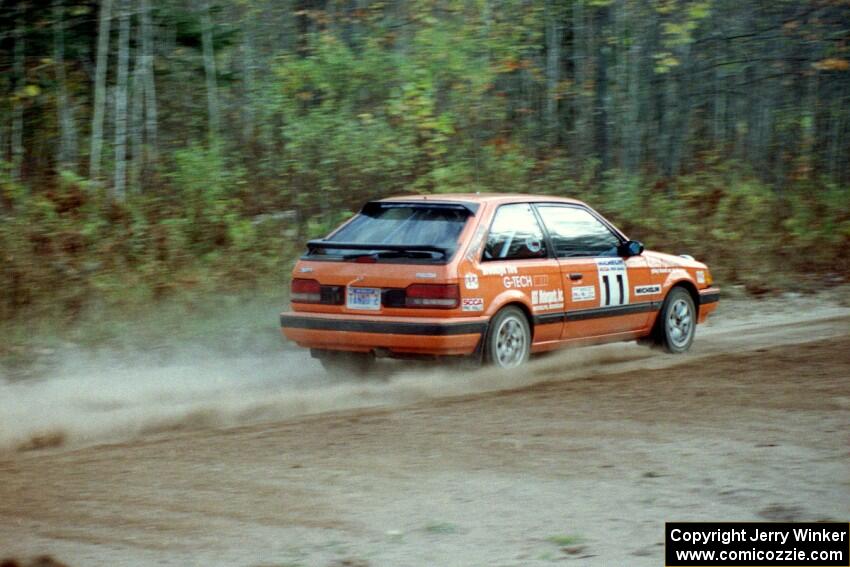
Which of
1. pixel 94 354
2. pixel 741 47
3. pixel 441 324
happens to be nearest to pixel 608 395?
pixel 441 324

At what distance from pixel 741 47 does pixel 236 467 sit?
19.8m

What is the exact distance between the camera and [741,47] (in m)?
23.7

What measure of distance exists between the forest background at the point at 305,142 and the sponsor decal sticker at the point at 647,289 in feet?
12.9

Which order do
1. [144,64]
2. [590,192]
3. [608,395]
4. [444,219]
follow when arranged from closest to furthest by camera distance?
[608,395] → [444,219] → [144,64] → [590,192]

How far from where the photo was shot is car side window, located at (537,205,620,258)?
10148 millimetres

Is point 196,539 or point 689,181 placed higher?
point 689,181

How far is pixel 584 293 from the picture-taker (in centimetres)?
1020

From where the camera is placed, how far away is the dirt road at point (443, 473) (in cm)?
502

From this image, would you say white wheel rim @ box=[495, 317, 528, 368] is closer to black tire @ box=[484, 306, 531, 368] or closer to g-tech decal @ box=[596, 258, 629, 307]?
black tire @ box=[484, 306, 531, 368]

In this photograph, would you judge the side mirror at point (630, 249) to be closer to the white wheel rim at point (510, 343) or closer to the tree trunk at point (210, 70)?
the white wheel rim at point (510, 343)

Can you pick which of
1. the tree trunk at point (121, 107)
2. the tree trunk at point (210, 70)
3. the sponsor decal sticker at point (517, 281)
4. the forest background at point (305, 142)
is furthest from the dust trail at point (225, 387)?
the tree trunk at point (210, 70)

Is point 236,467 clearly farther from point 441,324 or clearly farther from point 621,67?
point 621,67

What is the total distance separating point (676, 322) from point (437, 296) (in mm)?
3381

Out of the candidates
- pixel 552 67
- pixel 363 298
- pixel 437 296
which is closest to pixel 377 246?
pixel 363 298
